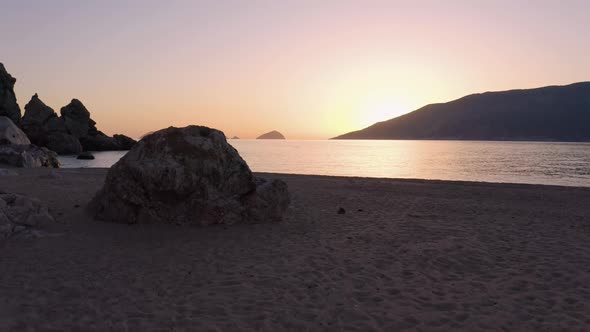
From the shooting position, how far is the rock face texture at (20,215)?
35.5 feet

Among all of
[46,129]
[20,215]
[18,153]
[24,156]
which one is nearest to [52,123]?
[46,129]

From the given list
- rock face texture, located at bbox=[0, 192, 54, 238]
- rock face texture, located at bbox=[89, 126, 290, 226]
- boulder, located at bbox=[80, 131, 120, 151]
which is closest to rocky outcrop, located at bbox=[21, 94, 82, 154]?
boulder, located at bbox=[80, 131, 120, 151]

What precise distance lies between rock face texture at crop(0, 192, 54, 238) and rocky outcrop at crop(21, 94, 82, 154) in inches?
3106

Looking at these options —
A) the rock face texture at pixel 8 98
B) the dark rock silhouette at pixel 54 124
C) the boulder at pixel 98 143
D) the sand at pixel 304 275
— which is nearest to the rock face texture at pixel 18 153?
the sand at pixel 304 275

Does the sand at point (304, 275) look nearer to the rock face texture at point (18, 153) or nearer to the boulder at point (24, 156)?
the boulder at point (24, 156)

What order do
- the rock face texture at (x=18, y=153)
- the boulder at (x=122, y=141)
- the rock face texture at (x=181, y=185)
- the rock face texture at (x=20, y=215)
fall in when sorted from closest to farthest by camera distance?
1. the rock face texture at (x=20, y=215)
2. the rock face texture at (x=181, y=185)
3. the rock face texture at (x=18, y=153)
4. the boulder at (x=122, y=141)

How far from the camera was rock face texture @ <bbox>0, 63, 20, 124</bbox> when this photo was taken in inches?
3244

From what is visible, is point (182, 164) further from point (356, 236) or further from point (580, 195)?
point (580, 195)

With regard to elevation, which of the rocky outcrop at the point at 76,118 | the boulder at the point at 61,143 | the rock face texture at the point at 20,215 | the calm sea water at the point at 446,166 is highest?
the rocky outcrop at the point at 76,118

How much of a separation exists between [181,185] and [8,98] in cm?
9150

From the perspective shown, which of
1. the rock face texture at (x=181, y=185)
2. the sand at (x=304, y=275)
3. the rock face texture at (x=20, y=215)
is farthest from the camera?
the rock face texture at (x=181, y=185)

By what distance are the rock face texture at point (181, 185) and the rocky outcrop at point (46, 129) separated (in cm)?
7968

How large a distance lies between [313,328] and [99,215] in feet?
30.5

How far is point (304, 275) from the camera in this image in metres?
8.45
